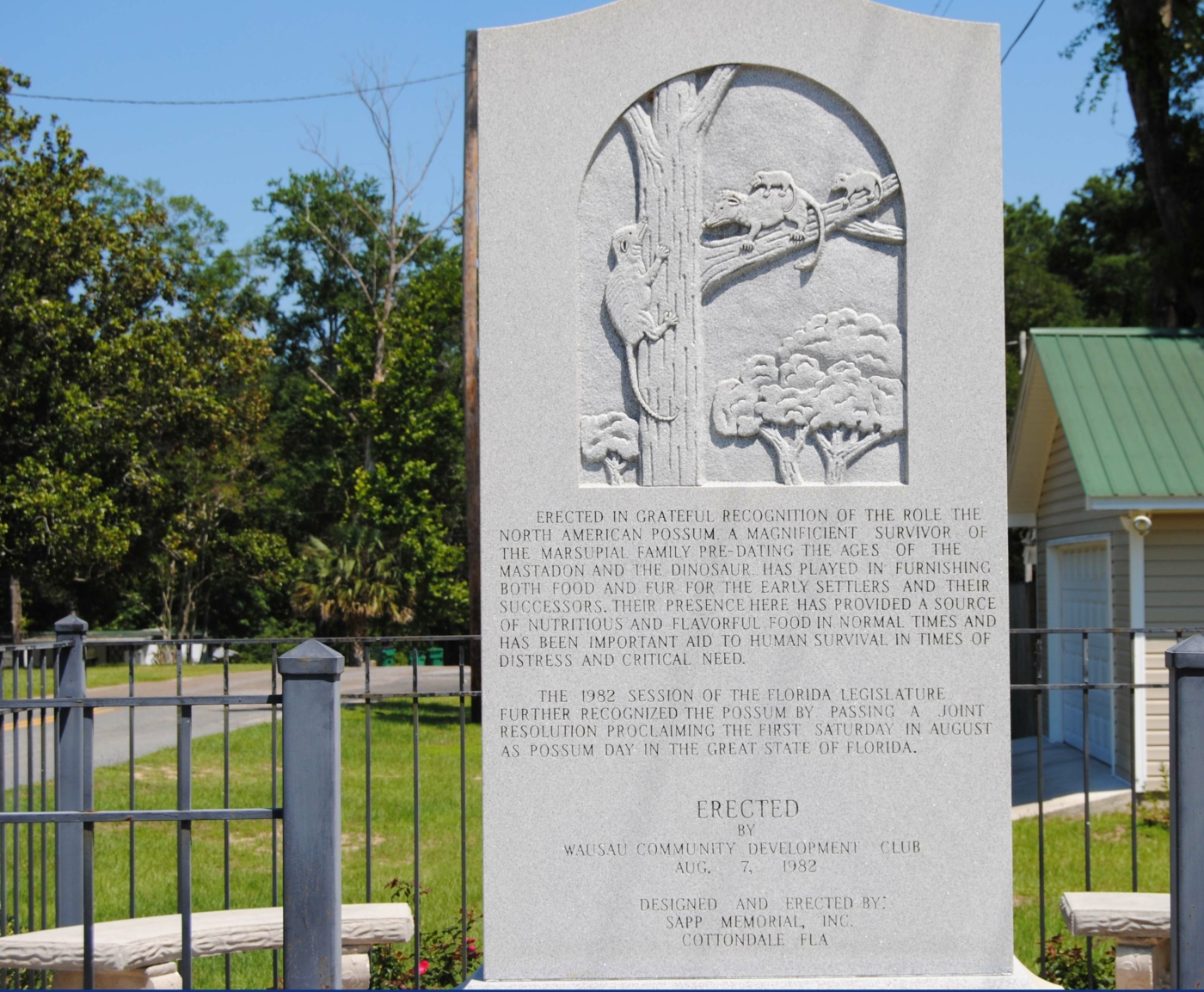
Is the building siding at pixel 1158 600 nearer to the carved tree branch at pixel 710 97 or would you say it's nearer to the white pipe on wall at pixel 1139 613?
the white pipe on wall at pixel 1139 613

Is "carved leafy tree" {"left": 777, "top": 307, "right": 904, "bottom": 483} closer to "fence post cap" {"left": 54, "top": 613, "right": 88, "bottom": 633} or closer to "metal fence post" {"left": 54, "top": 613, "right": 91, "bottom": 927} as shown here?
"metal fence post" {"left": 54, "top": 613, "right": 91, "bottom": 927}

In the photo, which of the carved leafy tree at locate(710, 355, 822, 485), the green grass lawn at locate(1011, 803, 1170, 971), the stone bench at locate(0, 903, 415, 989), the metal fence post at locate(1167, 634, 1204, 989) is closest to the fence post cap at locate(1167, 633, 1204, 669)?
the metal fence post at locate(1167, 634, 1204, 989)

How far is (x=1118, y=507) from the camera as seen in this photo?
11656mm

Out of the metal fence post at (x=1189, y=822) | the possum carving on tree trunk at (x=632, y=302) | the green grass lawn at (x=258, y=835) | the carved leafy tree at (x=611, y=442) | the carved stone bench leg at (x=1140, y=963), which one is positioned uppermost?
the possum carving on tree trunk at (x=632, y=302)

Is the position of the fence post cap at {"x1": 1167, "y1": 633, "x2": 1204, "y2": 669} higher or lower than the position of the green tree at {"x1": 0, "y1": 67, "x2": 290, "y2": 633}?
lower

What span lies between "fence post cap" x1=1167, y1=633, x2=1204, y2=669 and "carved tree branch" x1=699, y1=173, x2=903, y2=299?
174cm

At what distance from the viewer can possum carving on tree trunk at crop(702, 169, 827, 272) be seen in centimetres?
417

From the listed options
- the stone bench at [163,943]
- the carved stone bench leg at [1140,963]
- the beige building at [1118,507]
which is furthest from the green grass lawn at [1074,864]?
the stone bench at [163,943]

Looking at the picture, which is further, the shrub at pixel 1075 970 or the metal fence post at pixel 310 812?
the shrub at pixel 1075 970

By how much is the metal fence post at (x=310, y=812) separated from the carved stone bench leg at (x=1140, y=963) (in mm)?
3570

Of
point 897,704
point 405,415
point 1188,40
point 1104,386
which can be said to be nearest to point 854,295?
point 897,704

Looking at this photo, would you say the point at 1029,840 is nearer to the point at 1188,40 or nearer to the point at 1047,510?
the point at 1047,510

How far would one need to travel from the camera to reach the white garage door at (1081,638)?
13219 millimetres

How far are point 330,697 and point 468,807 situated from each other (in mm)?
7997
